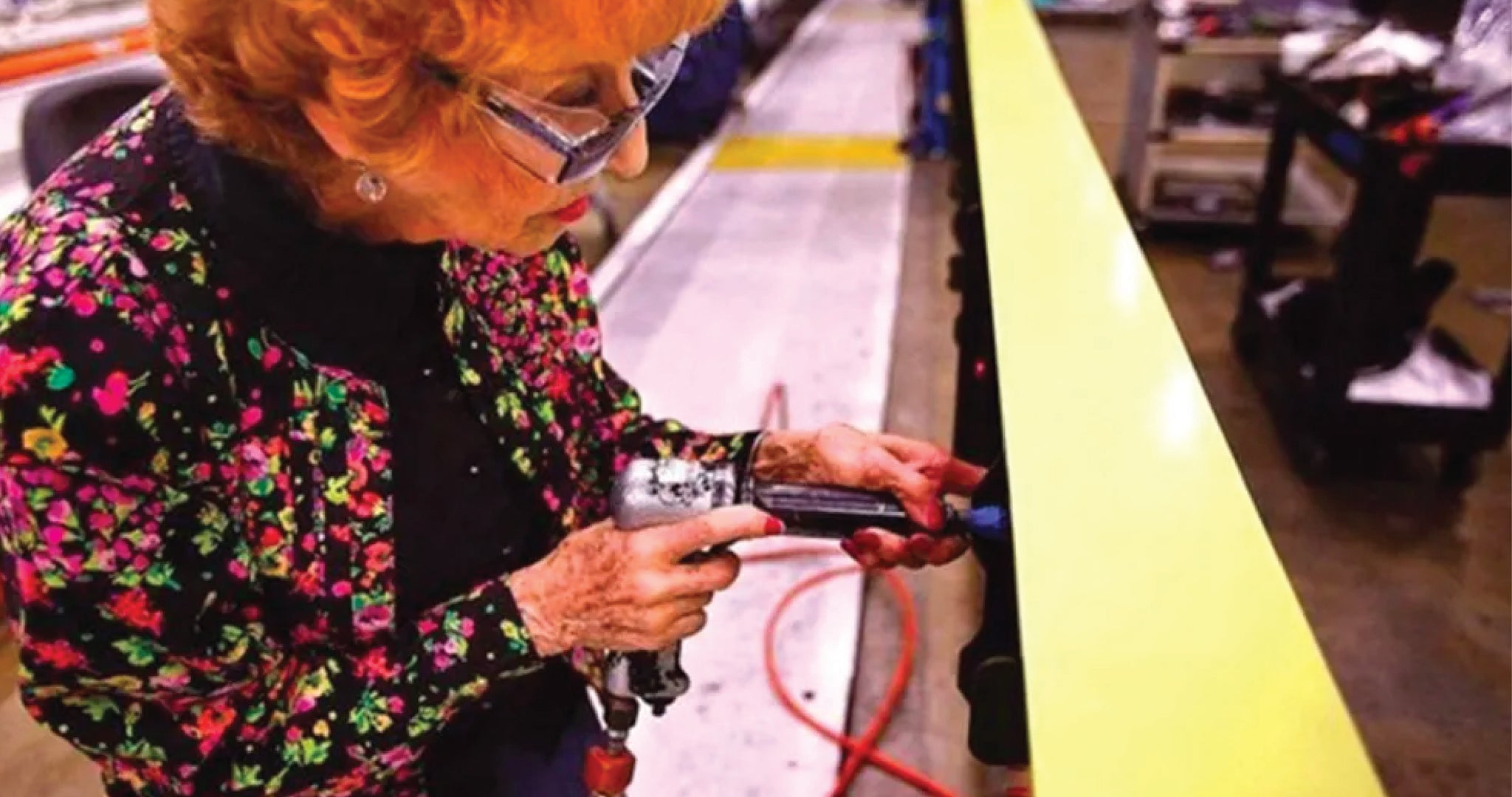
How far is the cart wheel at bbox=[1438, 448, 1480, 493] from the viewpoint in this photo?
2617 millimetres

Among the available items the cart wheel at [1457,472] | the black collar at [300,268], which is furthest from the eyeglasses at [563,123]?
the cart wheel at [1457,472]

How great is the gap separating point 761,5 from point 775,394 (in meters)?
4.70

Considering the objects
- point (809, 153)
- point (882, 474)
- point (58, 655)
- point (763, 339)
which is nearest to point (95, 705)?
point (58, 655)

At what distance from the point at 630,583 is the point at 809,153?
15.6ft

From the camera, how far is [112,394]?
67cm

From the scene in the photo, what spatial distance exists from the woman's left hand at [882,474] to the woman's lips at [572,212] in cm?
27

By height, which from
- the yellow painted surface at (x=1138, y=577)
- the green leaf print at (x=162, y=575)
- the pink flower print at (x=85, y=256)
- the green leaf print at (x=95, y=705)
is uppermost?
the pink flower print at (x=85, y=256)

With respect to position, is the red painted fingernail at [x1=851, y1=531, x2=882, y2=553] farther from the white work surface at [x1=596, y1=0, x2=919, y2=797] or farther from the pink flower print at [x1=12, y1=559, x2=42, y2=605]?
the white work surface at [x1=596, y1=0, x2=919, y2=797]

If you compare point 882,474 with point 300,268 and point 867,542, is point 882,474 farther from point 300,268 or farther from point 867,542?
point 300,268

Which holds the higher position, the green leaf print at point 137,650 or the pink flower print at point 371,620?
the green leaf print at point 137,650

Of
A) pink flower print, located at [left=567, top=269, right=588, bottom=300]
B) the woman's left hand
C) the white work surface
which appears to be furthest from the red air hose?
pink flower print, located at [left=567, top=269, right=588, bottom=300]

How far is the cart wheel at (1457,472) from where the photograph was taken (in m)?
2.62

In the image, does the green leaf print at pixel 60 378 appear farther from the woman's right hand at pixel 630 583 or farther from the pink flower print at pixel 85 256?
the woman's right hand at pixel 630 583

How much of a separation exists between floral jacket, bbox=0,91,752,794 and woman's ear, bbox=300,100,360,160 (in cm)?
10
